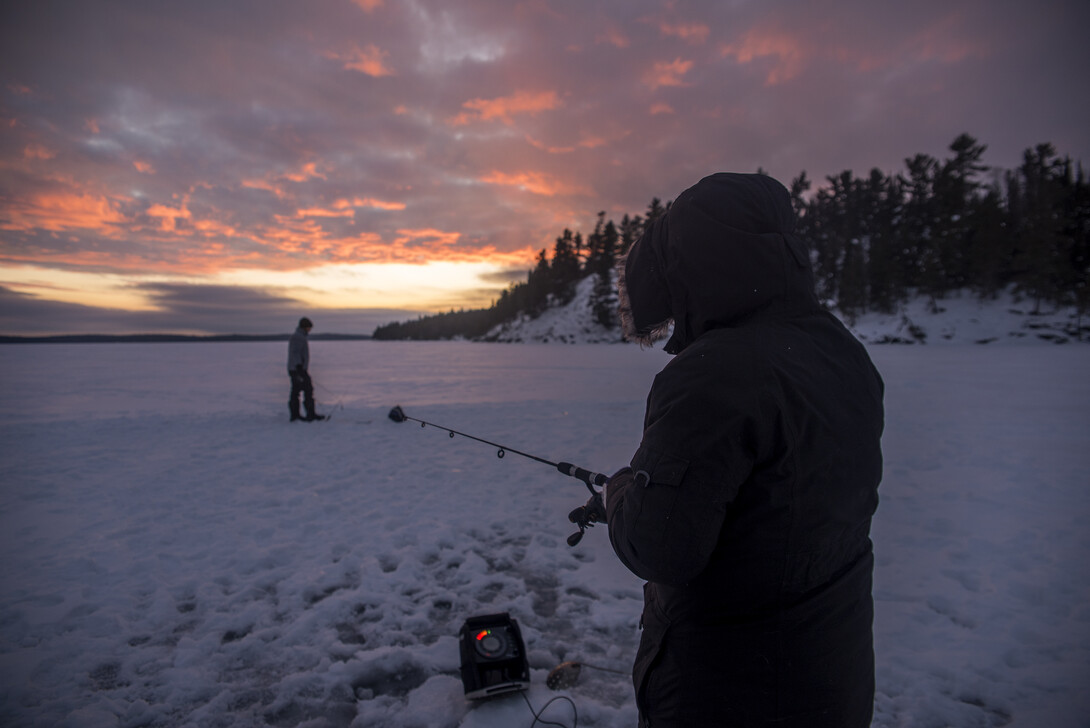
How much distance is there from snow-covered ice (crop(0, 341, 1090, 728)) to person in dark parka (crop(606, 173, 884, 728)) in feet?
6.53

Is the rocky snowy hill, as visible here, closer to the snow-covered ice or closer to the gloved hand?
the snow-covered ice

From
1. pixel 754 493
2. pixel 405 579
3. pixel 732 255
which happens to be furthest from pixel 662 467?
pixel 405 579

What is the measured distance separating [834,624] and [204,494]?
8.24 meters

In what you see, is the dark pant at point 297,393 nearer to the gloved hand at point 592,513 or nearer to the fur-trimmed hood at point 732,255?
the gloved hand at point 592,513

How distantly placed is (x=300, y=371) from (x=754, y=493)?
13.6 metres

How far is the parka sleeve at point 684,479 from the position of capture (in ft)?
4.24

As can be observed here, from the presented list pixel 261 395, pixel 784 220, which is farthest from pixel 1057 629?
pixel 261 395

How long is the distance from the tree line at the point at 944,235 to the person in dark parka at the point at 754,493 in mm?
51916

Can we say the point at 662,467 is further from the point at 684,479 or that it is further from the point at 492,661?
the point at 492,661

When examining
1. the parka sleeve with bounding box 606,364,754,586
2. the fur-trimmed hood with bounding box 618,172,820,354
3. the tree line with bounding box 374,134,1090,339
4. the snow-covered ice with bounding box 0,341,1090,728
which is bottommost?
the snow-covered ice with bounding box 0,341,1090,728

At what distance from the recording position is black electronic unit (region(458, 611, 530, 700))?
3076mm

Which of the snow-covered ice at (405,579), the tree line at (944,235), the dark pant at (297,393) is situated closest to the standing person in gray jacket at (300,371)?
the dark pant at (297,393)

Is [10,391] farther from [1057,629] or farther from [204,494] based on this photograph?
[1057,629]

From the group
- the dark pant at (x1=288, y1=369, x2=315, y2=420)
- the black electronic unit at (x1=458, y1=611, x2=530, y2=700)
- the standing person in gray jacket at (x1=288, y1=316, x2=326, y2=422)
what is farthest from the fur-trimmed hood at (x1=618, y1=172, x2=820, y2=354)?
the dark pant at (x1=288, y1=369, x2=315, y2=420)
